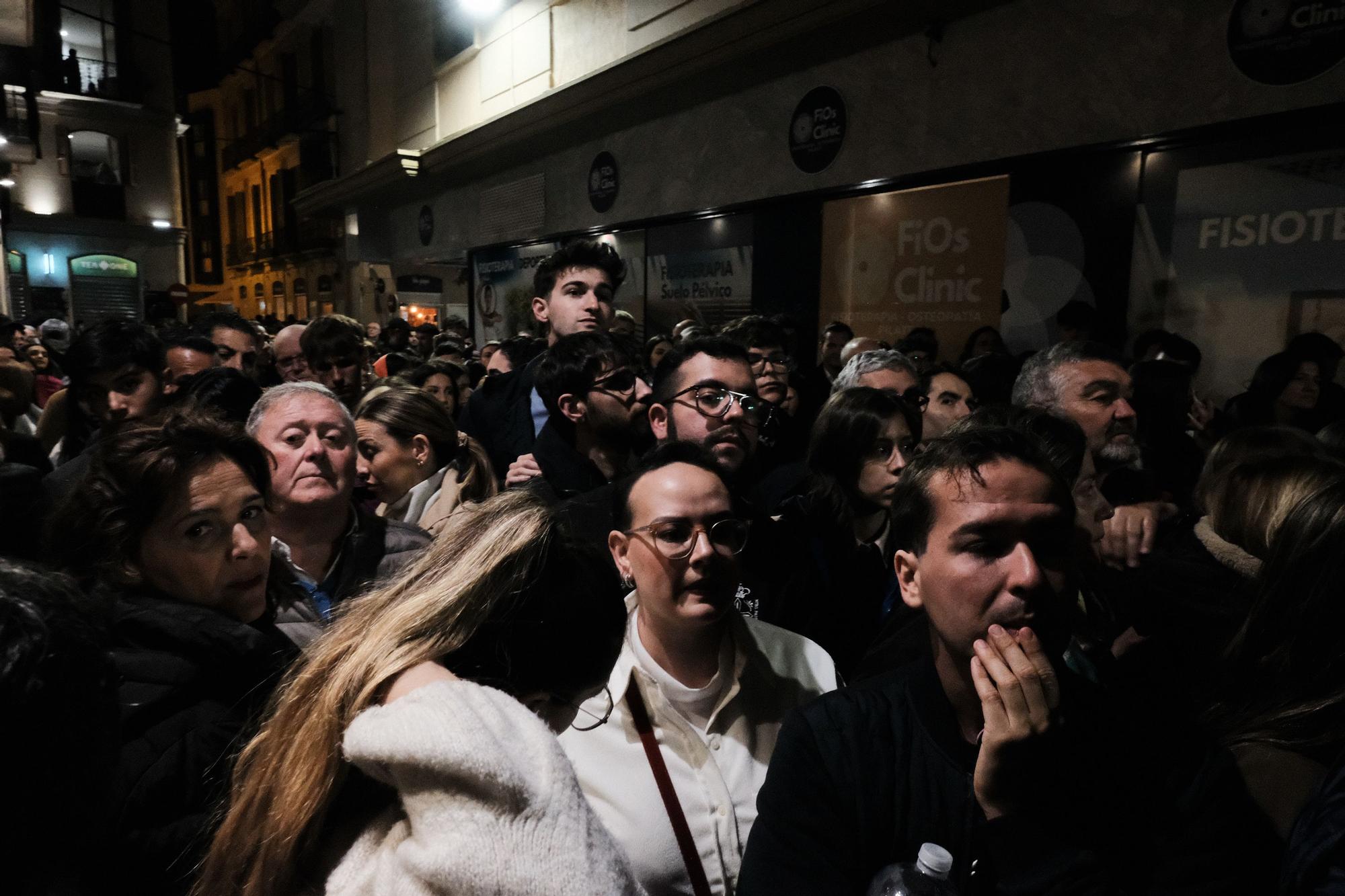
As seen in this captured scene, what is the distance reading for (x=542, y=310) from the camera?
420cm

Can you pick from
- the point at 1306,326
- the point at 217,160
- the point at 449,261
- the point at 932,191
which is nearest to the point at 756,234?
the point at 932,191

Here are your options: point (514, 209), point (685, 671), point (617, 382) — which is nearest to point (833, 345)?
point (617, 382)

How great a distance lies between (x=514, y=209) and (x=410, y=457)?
10.1 m

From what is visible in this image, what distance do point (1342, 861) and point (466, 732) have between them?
3.93ft

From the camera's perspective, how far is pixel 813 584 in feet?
8.36

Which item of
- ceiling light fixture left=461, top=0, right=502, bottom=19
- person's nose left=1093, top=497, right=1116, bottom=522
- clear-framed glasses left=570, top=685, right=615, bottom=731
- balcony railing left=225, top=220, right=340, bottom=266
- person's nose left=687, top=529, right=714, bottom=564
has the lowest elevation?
clear-framed glasses left=570, top=685, right=615, bottom=731

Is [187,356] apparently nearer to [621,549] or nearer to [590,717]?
[621,549]

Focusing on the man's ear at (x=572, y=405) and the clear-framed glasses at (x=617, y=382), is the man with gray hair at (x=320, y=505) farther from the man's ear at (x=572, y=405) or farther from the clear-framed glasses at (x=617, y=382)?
the clear-framed glasses at (x=617, y=382)

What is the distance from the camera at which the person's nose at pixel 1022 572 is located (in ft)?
4.97

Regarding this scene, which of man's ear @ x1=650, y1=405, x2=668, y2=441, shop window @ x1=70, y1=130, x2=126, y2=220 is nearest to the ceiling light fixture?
man's ear @ x1=650, y1=405, x2=668, y2=441

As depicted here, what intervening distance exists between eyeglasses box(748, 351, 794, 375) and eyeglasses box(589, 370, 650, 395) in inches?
38.1

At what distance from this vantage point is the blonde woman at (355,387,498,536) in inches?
131

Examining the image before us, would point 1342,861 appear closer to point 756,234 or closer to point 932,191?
point 932,191

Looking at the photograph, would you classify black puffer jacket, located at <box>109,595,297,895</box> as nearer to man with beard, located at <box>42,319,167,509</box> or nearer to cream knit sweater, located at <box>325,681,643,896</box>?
cream knit sweater, located at <box>325,681,643,896</box>
